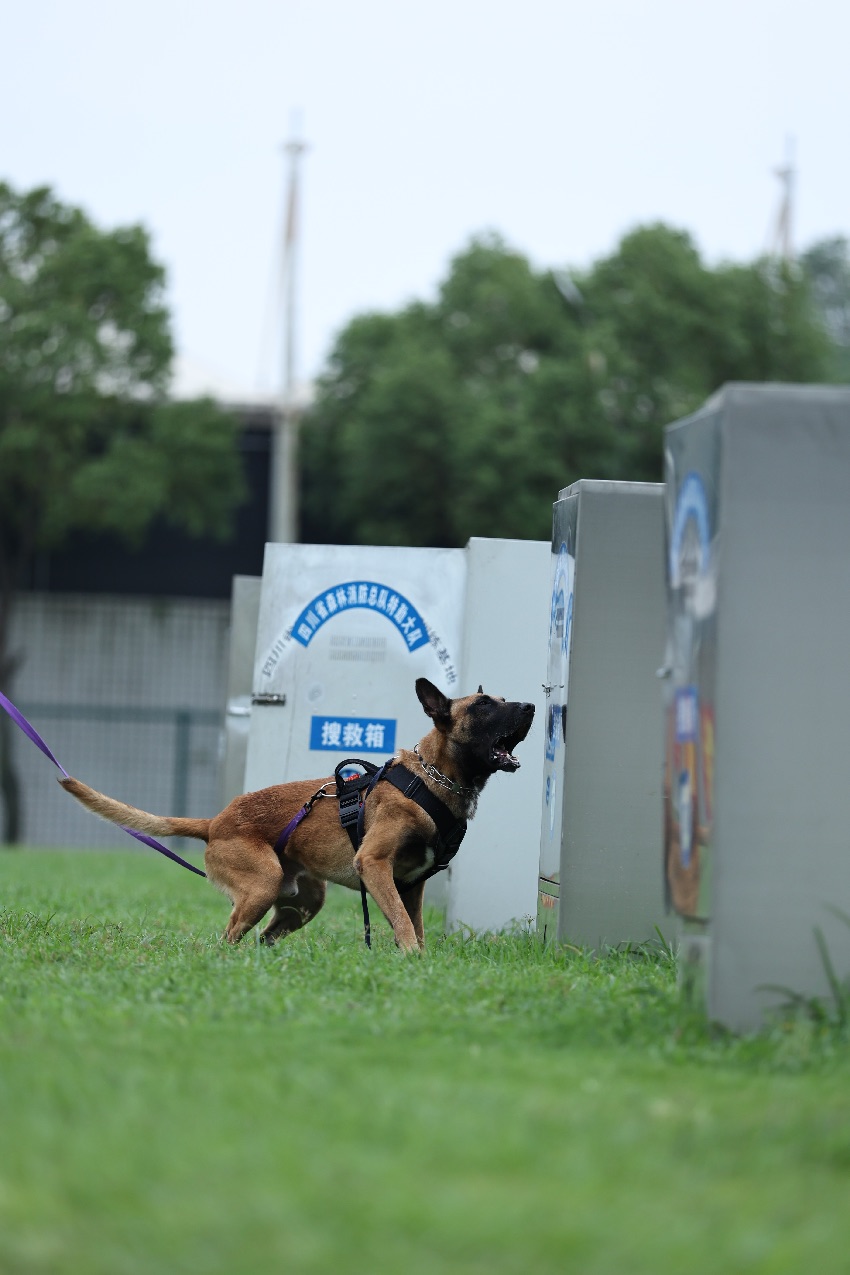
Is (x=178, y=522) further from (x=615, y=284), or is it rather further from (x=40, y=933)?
(x=40, y=933)

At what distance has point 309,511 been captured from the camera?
98.1ft

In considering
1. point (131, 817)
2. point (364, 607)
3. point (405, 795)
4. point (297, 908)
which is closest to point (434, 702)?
point (405, 795)

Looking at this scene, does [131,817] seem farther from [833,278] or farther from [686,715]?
[833,278]

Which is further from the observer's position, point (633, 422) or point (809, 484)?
point (633, 422)

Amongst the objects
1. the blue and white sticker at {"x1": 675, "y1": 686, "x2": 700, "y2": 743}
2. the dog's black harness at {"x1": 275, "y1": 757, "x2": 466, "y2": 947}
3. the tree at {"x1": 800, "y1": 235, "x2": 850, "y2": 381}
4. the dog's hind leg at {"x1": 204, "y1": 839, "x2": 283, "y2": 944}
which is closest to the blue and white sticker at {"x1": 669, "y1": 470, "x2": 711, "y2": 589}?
the blue and white sticker at {"x1": 675, "y1": 686, "x2": 700, "y2": 743}

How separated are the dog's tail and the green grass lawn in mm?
1565

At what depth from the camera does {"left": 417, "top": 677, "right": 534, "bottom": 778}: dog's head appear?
7301 mm

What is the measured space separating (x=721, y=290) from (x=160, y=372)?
9762mm

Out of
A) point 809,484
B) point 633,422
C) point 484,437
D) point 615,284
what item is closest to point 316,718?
point 809,484

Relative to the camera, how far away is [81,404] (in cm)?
2633

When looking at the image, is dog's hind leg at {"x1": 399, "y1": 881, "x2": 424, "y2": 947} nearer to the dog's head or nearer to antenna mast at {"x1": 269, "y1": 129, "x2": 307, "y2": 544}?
the dog's head

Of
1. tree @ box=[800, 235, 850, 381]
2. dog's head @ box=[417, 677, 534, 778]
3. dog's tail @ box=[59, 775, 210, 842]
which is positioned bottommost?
dog's tail @ box=[59, 775, 210, 842]

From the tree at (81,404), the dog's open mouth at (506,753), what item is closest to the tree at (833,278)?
the tree at (81,404)

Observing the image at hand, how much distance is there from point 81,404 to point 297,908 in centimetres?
1984
